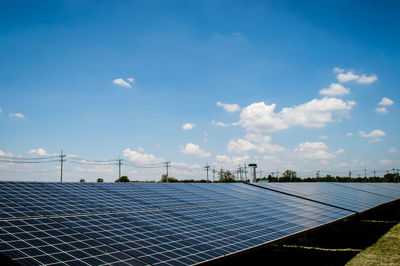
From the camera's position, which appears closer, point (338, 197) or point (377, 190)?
point (338, 197)

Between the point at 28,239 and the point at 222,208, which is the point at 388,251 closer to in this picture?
the point at 222,208

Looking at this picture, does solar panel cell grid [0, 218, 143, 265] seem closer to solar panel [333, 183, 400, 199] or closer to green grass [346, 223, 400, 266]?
green grass [346, 223, 400, 266]

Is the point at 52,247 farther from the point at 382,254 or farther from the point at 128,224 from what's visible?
the point at 382,254

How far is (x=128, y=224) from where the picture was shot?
1094 cm

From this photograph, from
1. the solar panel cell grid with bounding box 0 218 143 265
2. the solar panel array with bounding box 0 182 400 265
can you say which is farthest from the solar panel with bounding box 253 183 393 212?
the solar panel cell grid with bounding box 0 218 143 265

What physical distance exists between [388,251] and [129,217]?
55.7ft

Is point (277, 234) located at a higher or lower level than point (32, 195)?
lower

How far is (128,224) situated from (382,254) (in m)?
16.2

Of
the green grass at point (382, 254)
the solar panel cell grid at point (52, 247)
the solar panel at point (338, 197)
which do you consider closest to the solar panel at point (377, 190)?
the solar panel at point (338, 197)

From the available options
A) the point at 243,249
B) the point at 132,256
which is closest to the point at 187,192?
the point at 243,249

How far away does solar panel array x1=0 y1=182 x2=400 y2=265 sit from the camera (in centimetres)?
782

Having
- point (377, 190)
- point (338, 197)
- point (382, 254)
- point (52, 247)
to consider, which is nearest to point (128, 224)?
point (52, 247)

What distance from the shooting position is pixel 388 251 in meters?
19.0

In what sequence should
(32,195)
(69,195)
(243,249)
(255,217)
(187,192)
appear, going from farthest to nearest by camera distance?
(187,192), (255,217), (69,195), (32,195), (243,249)
